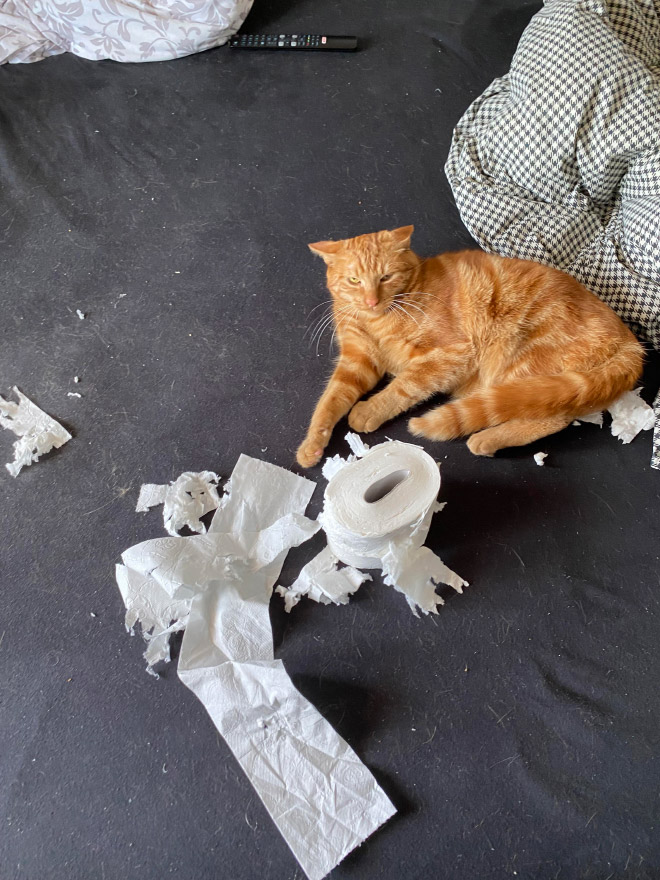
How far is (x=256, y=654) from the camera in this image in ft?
3.47

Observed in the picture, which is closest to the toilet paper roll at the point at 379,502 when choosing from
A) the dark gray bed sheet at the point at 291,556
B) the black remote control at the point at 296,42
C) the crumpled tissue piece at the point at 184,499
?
the dark gray bed sheet at the point at 291,556

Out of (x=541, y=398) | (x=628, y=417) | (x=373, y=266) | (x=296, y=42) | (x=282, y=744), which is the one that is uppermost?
(x=296, y=42)

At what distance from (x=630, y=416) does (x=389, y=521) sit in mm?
652

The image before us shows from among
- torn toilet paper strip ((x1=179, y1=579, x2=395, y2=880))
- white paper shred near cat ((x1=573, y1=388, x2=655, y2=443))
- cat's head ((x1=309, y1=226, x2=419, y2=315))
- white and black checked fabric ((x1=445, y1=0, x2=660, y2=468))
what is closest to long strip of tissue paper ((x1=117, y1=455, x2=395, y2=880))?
torn toilet paper strip ((x1=179, y1=579, x2=395, y2=880))

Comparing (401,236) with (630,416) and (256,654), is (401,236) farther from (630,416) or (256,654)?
(256,654)

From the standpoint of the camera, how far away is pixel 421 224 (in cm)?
172

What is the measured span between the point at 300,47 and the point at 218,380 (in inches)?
56.2

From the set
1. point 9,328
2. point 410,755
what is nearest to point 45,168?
point 9,328

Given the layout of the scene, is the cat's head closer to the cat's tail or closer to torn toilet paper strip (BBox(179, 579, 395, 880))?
the cat's tail

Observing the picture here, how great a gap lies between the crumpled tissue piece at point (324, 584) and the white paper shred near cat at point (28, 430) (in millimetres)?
617

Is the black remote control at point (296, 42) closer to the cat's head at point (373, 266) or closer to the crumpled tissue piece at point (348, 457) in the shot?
the cat's head at point (373, 266)

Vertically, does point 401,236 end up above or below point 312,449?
above

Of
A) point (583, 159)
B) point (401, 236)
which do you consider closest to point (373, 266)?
point (401, 236)

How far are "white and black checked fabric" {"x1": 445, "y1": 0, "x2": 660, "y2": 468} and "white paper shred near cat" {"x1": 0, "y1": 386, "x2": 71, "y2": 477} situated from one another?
46.1 inches
